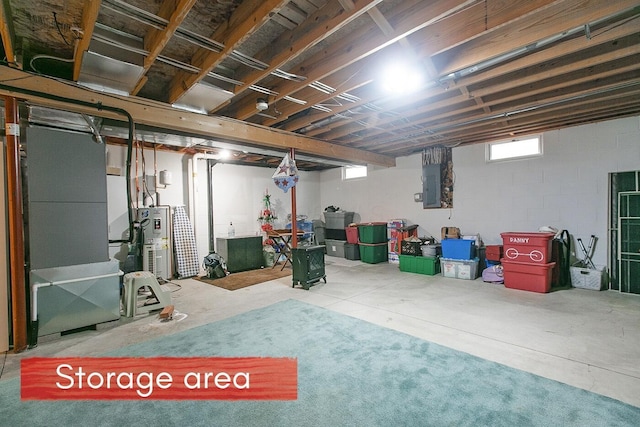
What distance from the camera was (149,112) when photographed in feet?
Result: 11.6

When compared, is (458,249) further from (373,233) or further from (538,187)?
(373,233)

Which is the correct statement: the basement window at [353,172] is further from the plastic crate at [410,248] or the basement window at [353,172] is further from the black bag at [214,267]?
the black bag at [214,267]

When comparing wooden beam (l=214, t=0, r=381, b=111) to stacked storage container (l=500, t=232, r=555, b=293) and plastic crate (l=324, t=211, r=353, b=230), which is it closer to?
stacked storage container (l=500, t=232, r=555, b=293)

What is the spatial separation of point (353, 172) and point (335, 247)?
7.74 ft

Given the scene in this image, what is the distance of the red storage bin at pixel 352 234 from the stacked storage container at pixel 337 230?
0.78ft

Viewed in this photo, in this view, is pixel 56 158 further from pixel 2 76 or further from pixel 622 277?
pixel 622 277

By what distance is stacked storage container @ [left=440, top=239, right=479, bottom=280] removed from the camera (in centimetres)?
544

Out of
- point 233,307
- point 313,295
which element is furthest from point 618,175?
point 233,307

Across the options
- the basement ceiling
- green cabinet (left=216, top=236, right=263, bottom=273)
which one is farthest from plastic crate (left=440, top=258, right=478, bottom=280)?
green cabinet (left=216, top=236, right=263, bottom=273)

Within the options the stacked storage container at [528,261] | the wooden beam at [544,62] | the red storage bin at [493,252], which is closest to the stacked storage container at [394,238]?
the red storage bin at [493,252]

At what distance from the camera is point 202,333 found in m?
3.13

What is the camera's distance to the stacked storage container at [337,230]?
27.2 feet

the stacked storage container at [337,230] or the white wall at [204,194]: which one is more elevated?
the white wall at [204,194]

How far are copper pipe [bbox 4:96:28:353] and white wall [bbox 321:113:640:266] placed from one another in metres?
6.89
